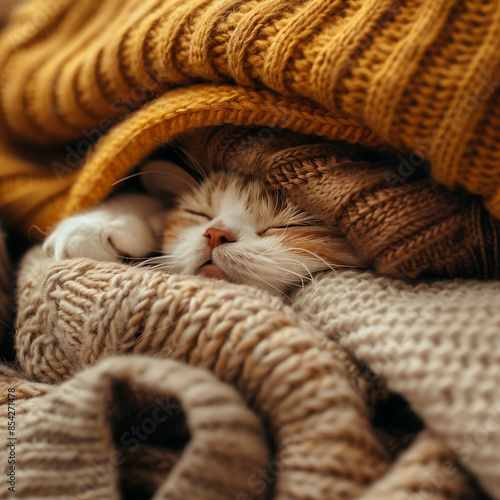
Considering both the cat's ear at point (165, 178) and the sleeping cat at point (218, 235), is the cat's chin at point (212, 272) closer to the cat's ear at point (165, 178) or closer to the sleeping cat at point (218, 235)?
the sleeping cat at point (218, 235)

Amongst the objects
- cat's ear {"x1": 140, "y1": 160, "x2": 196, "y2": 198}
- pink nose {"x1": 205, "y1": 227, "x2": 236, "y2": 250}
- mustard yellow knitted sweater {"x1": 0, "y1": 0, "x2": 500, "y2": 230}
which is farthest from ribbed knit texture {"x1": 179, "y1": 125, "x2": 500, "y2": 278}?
cat's ear {"x1": 140, "y1": 160, "x2": 196, "y2": 198}

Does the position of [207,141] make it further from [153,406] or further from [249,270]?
[153,406]

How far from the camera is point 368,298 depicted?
576 mm

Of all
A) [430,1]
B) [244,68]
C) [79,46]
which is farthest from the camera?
[79,46]

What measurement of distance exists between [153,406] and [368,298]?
0.32 metres

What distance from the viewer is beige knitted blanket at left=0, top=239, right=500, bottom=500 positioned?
413mm

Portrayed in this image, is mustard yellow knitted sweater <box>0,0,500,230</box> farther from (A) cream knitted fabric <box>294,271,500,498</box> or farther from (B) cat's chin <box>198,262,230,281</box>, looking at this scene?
(B) cat's chin <box>198,262,230,281</box>

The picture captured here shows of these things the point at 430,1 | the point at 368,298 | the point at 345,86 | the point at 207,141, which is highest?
the point at 430,1

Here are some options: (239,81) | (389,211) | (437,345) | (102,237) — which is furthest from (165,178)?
(437,345)

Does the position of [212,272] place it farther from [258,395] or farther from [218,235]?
[258,395]

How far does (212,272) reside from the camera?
0.77 metres

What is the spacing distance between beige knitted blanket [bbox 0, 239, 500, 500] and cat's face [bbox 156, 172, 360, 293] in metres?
0.12

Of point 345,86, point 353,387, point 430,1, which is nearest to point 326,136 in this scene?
point 345,86

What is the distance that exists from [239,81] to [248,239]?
0.91 feet
